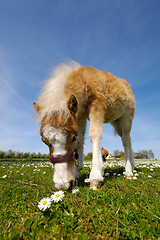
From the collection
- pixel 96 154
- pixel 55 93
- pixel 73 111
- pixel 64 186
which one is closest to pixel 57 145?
pixel 64 186

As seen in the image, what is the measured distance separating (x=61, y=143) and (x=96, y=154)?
1.09 meters

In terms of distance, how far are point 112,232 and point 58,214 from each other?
0.71 metres

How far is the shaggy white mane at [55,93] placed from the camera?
3.18 meters

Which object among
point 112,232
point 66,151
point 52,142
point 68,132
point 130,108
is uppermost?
point 130,108

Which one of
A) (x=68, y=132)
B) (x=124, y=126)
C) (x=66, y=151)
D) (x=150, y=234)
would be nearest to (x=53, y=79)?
(x=68, y=132)

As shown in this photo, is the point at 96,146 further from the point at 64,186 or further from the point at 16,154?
the point at 16,154

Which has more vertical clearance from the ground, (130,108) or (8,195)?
(130,108)

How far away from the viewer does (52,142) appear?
2.86m

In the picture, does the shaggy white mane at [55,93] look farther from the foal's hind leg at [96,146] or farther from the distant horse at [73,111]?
the foal's hind leg at [96,146]

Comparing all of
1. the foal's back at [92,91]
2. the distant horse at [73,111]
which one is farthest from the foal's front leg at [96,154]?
the foal's back at [92,91]

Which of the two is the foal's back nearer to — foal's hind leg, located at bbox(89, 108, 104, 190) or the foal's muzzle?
foal's hind leg, located at bbox(89, 108, 104, 190)

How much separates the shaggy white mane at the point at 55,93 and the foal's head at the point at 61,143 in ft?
0.54

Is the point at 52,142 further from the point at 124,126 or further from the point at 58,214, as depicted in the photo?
the point at 124,126

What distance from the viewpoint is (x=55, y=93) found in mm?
3438
